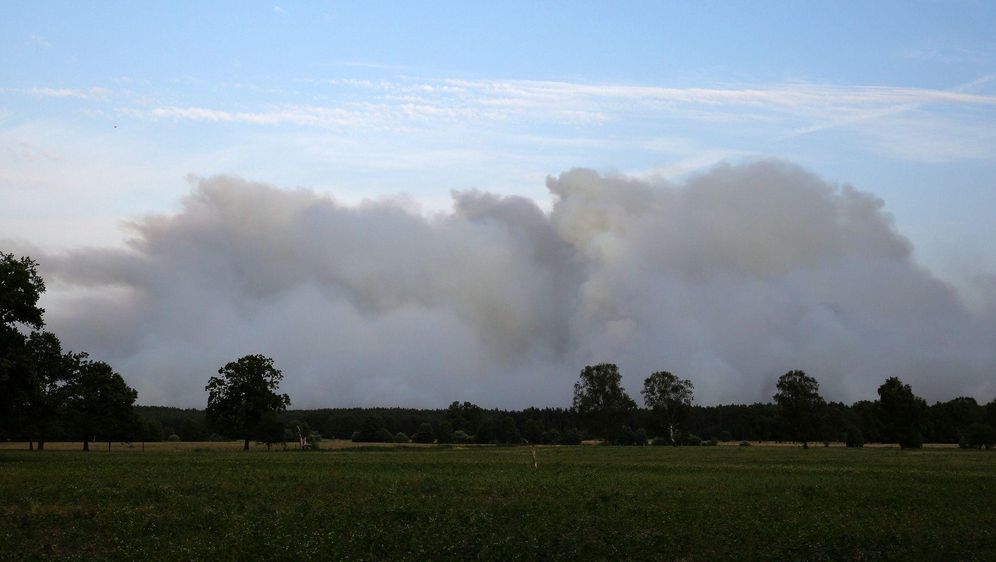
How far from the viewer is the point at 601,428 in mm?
189000

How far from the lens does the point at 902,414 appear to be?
144500mm

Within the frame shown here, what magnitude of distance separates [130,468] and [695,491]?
115 feet

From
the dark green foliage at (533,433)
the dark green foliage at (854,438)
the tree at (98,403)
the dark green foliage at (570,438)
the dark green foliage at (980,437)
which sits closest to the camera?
the tree at (98,403)

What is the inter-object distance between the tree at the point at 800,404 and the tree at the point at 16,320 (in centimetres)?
13887

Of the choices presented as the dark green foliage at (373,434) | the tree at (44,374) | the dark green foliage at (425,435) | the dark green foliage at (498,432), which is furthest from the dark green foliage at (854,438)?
the tree at (44,374)

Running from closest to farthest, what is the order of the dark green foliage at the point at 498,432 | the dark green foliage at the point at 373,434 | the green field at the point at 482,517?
the green field at the point at 482,517, the dark green foliage at the point at 373,434, the dark green foliage at the point at 498,432

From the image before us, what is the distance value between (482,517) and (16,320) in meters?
46.4

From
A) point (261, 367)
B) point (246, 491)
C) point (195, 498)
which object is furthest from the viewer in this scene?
point (261, 367)

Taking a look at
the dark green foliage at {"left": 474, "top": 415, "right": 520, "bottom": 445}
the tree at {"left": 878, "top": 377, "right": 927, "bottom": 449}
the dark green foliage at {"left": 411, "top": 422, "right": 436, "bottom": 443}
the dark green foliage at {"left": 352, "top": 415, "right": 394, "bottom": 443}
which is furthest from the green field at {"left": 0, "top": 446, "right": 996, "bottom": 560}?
the dark green foliage at {"left": 411, "top": 422, "right": 436, "bottom": 443}

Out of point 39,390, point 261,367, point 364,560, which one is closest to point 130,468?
point 39,390

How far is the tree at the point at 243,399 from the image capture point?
4919 inches

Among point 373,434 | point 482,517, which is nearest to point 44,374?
point 482,517

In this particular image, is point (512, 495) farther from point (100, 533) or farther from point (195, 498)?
point (100, 533)

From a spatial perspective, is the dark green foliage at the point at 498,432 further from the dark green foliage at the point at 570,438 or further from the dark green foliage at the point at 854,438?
the dark green foliage at the point at 854,438
